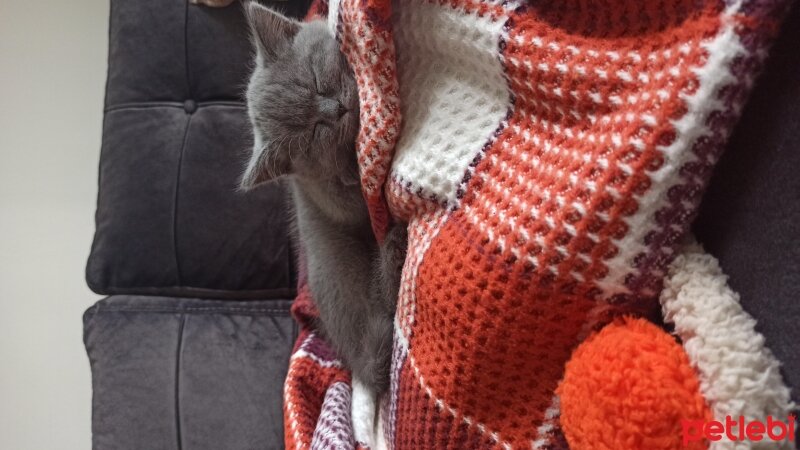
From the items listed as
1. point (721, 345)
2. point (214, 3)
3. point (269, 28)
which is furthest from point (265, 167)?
point (721, 345)

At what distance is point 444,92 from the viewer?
2.38 ft

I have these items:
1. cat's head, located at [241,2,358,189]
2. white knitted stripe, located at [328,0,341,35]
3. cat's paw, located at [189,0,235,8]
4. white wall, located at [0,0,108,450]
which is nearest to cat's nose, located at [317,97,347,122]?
cat's head, located at [241,2,358,189]

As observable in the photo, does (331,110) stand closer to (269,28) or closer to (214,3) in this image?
(269,28)

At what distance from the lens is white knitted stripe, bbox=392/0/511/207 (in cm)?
65

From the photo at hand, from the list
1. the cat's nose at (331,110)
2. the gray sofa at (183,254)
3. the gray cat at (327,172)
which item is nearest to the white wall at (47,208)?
the gray sofa at (183,254)

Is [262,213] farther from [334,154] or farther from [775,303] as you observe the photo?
[775,303]

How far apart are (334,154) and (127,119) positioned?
629 millimetres

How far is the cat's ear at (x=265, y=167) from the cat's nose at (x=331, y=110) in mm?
114

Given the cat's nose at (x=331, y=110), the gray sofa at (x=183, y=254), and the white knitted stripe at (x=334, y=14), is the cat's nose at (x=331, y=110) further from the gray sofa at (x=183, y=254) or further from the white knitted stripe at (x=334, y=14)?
the gray sofa at (x=183, y=254)

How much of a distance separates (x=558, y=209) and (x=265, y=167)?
580mm

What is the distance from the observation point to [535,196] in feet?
1.82

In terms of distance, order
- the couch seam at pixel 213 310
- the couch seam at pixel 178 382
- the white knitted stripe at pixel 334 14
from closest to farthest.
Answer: the white knitted stripe at pixel 334 14, the couch seam at pixel 178 382, the couch seam at pixel 213 310

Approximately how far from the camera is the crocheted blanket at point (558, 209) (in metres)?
0.46

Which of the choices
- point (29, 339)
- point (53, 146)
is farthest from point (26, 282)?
point (53, 146)
